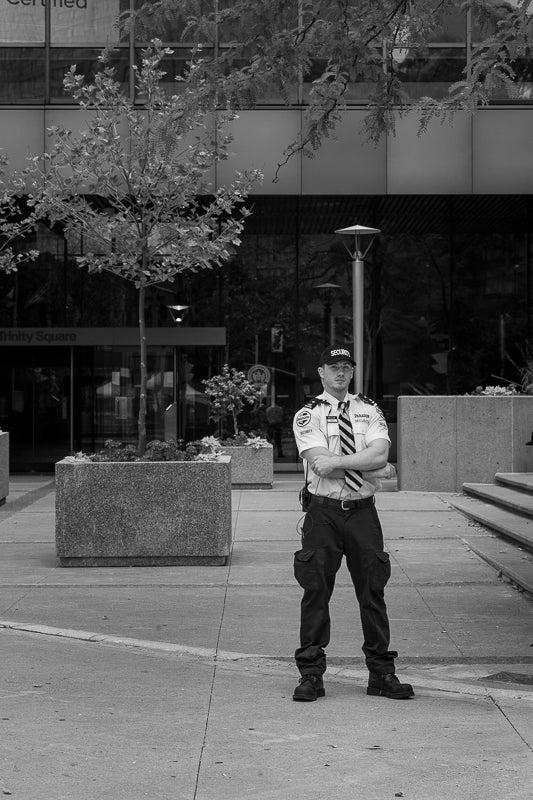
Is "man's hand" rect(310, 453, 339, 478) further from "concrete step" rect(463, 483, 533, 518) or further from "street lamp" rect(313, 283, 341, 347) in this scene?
"street lamp" rect(313, 283, 341, 347)

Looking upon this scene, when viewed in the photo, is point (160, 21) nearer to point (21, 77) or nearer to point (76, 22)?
point (21, 77)

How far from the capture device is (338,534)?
654cm

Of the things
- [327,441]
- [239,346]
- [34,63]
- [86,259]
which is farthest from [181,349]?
[327,441]

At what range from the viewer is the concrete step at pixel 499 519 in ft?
40.3

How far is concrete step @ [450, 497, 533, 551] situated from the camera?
12297 mm

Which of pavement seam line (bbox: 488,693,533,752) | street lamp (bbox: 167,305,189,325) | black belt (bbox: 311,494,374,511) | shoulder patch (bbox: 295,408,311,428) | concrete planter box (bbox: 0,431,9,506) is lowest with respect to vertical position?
pavement seam line (bbox: 488,693,533,752)

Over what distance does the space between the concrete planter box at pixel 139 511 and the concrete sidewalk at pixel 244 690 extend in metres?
0.26

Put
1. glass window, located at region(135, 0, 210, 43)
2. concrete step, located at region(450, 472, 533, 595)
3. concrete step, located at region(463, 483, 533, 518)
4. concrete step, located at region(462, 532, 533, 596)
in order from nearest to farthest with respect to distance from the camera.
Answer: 1. glass window, located at region(135, 0, 210, 43)
2. concrete step, located at region(462, 532, 533, 596)
3. concrete step, located at region(450, 472, 533, 595)
4. concrete step, located at region(463, 483, 533, 518)

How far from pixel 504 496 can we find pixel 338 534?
31.6 ft

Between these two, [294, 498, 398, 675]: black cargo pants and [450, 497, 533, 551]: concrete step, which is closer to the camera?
[294, 498, 398, 675]: black cargo pants

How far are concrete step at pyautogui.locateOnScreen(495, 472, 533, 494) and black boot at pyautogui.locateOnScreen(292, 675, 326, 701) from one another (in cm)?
954

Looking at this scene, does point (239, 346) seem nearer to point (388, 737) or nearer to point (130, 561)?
point (130, 561)

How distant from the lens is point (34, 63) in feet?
75.7

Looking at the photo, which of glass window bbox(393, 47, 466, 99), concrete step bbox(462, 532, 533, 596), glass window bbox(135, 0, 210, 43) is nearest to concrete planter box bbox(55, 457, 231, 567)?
concrete step bbox(462, 532, 533, 596)
